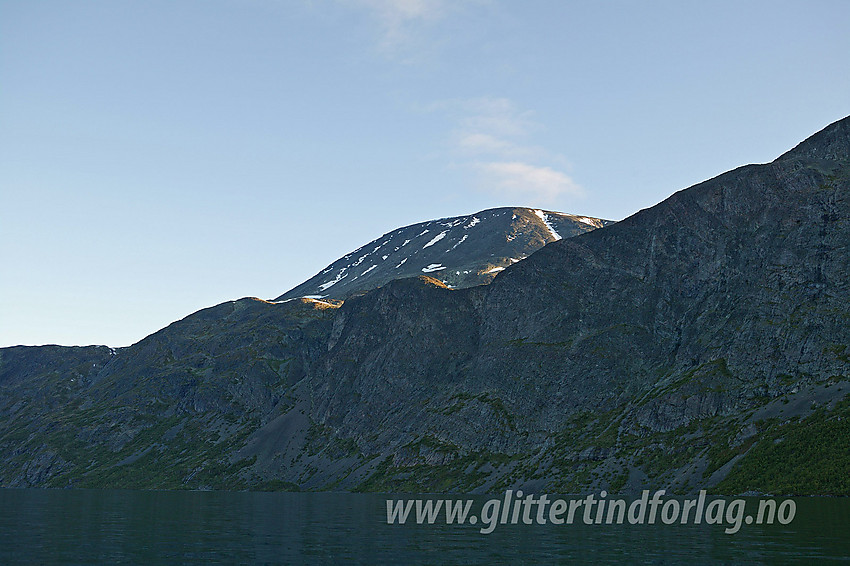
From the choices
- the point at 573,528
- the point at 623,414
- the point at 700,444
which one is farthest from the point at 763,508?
the point at 623,414

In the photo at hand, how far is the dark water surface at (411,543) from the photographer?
44.8 m

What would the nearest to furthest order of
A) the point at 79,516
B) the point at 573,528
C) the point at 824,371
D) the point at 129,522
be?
the point at 573,528 < the point at 129,522 < the point at 79,516 < the point at 824,371

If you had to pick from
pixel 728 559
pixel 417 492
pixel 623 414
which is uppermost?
pixel 728 559

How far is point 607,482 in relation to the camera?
162m

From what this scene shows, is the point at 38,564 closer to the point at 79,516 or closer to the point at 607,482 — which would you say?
the point at 79,516

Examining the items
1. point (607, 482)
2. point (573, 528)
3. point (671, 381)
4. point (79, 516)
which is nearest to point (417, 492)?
point (607, 482)

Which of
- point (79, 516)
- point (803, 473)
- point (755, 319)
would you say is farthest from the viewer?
point (755, 319)

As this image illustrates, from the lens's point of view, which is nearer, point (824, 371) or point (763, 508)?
point (763, 508)

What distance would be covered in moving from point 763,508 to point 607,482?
73.1 m

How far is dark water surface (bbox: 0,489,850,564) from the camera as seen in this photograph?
44750mm

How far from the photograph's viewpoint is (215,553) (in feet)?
159

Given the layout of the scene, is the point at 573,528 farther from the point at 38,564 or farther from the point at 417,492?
the point at 417,492

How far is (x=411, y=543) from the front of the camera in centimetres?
5469

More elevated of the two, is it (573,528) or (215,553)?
(215,553)
